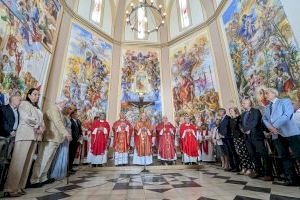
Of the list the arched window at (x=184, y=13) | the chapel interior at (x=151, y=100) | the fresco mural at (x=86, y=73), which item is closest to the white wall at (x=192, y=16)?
the chapel interior at (x=151, y=100)

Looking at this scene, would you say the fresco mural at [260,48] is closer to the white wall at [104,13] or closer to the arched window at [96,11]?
the white wall at [104,13]

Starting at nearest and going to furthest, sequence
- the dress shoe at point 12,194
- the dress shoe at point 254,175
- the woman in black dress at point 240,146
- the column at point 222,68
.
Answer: the dress shoe at point 12,194 < the dress shoe at point 254,175 < the woman in black dress at point 240,146 < the column at point 222,68

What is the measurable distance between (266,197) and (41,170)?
12.7ft

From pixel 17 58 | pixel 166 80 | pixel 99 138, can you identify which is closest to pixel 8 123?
pixel 17 58

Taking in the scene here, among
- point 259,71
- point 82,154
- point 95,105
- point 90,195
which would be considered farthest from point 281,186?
point 95,105

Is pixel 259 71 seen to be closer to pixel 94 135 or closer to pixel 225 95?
pixel 225 95

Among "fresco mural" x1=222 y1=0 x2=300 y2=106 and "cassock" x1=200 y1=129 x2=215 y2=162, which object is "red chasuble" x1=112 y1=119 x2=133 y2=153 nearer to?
"cassock" x1=200 y1=129 x2=215 y2=162

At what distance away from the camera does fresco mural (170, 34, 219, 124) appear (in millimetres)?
10781

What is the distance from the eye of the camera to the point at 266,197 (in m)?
2.46

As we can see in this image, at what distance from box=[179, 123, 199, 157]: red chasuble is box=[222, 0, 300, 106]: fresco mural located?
2.96 m

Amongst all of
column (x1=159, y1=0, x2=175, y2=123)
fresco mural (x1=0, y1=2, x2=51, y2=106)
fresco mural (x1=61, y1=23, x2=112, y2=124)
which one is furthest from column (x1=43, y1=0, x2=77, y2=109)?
column (x1=159, y1=0, x2=175, y2=123)

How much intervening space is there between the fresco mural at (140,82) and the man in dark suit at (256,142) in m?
8.33

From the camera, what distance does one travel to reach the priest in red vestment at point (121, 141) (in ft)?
22.0

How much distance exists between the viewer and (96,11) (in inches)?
511
